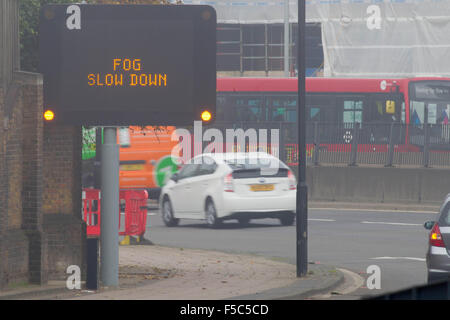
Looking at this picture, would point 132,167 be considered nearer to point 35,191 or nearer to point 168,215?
point 168,215

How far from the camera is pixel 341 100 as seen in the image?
4159cm

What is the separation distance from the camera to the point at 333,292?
12961 mm

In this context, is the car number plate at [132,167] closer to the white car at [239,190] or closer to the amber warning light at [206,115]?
the white car at [239,190]

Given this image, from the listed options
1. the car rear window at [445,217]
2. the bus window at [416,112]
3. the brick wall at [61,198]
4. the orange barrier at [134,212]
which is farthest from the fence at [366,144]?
the brick wall at [61,198]

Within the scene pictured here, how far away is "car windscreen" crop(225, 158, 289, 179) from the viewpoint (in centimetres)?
2333

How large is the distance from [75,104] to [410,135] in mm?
21715

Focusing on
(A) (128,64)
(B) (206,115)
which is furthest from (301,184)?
(A) (128,64)

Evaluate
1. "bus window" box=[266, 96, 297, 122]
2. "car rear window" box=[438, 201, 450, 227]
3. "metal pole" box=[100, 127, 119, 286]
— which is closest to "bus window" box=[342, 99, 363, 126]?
"bus window" box=[266, 96, 297, 122]

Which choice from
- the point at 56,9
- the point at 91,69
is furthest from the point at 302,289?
the point at 56,9

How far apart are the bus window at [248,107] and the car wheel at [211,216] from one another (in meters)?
17.8

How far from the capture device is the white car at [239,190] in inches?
917

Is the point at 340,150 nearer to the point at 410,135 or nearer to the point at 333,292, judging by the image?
the point at 410,135

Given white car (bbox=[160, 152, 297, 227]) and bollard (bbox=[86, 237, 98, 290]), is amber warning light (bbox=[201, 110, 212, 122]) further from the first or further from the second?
white car (bbox=[160, 152, 297, 227])
